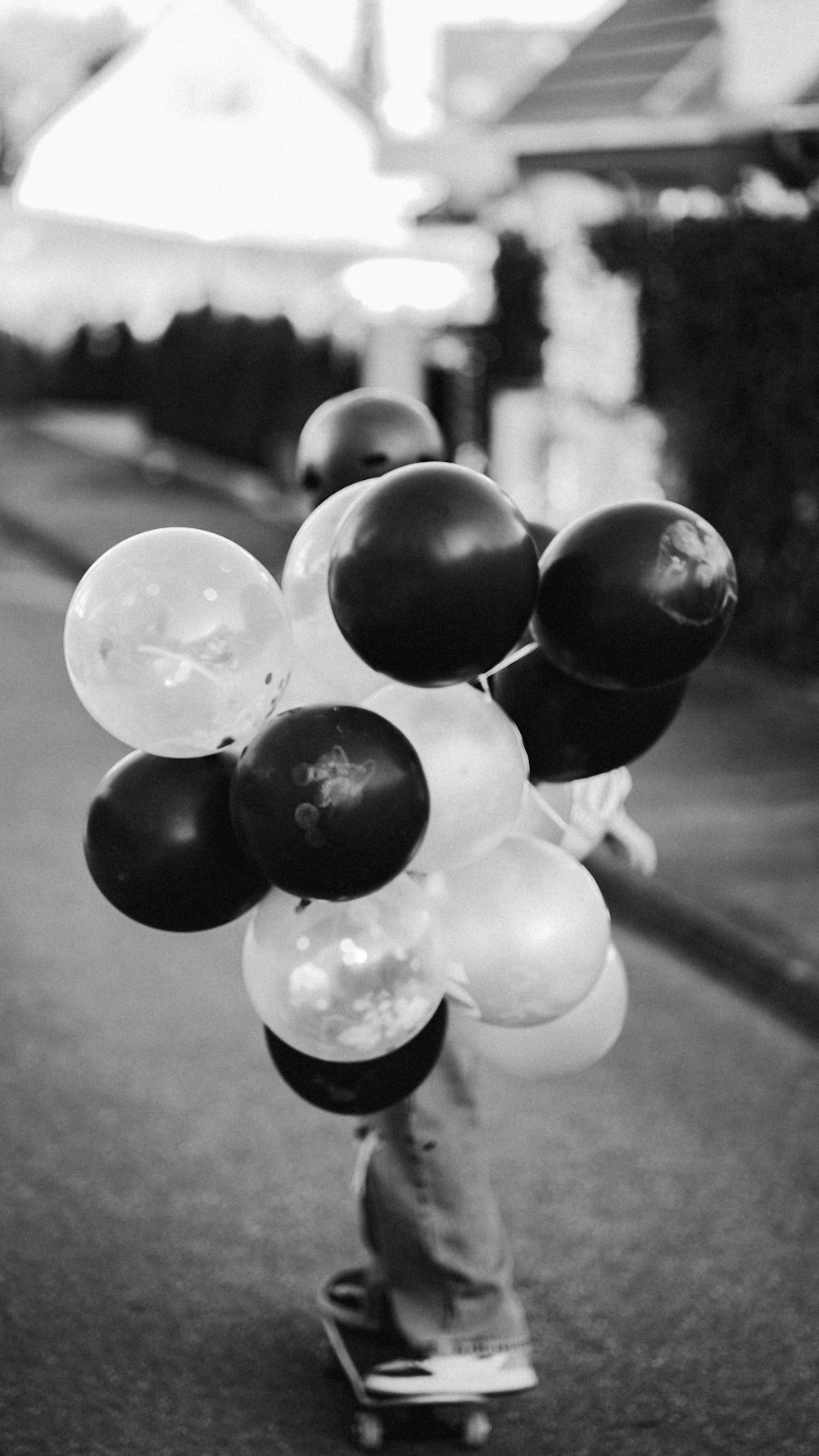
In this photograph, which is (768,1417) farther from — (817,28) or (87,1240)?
(817,28)

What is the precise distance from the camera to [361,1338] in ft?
11.0

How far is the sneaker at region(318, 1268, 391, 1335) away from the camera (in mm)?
Result: 3324

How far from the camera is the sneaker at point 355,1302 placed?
10.9ft

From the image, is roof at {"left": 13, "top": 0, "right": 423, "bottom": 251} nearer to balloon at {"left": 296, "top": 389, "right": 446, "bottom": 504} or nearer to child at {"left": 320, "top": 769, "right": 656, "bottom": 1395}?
balloon at {"left": 296, "top": 389, "right": 446, "bottom": 504}

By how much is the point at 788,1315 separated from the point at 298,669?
1.80 metres

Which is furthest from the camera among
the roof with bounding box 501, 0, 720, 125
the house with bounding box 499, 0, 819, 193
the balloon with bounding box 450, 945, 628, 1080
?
the roof with bounding box 501, 0, 720, 125

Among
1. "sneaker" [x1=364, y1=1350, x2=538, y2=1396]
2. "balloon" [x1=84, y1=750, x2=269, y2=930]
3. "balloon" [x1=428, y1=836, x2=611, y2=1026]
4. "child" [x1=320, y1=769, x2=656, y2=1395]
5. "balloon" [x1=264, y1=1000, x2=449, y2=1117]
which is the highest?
"balloon" [x1=84, y1=750, x2=269, y2=930]

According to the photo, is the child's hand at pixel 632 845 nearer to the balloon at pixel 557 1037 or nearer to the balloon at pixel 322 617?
the balloon at pixel 557 1037

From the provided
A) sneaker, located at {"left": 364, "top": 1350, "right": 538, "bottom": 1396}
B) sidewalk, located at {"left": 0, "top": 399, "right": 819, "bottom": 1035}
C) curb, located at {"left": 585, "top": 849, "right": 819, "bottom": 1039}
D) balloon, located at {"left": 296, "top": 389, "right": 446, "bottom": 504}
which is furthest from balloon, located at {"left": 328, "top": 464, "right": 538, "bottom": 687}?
sidewalk, located at {"left": 0, "top": 399, "right": 819, "bottom": 1035}

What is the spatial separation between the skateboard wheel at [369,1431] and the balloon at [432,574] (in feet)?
4.74

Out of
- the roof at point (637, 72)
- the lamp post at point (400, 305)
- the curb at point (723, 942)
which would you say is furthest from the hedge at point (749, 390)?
the roof at point (637, 72)

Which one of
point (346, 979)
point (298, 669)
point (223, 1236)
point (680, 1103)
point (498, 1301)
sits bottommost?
point (680, 1103)

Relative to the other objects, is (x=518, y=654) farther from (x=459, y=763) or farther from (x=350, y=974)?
(x=350, y=974)

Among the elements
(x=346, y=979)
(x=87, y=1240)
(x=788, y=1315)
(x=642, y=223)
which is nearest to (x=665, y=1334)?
(x=788, y=1315)
